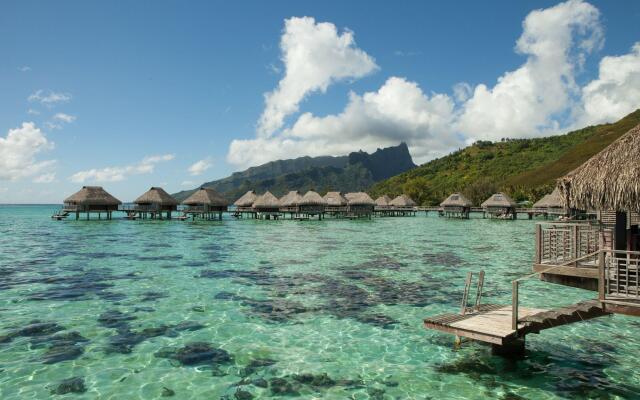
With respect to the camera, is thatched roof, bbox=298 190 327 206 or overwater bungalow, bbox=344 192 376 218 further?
overwater bungalow, bbox=344 192 376 218

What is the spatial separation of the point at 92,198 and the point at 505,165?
107394mm

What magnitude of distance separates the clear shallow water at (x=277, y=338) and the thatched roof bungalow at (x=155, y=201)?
123ft

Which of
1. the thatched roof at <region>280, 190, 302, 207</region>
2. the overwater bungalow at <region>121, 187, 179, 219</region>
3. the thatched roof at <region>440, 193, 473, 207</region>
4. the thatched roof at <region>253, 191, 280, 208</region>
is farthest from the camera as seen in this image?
the thatched roof at <region>440, 193, 473, 207</region>

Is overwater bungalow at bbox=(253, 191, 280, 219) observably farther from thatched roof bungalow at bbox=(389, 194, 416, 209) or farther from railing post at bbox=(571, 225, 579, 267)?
railing post at bbox=(571, 225, 579, 267)

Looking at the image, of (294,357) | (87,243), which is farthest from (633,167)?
(87,243)

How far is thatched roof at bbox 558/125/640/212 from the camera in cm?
803

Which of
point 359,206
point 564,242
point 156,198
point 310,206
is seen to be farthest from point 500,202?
point 564,242

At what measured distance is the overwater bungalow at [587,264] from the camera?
722cm

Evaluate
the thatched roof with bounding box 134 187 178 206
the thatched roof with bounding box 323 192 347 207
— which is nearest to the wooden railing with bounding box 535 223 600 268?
the thatched roof with bounding box 134 187 178 206

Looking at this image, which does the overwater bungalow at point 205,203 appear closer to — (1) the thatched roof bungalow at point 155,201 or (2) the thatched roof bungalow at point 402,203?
(1) the thatched roof bungalow at point 155,201

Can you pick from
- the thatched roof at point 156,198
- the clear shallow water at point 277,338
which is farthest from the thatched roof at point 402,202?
the clear shallow water at point 277,338

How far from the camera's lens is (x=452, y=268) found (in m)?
19.7

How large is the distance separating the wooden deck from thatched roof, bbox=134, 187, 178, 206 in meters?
52.8

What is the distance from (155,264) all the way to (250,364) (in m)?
13.6
